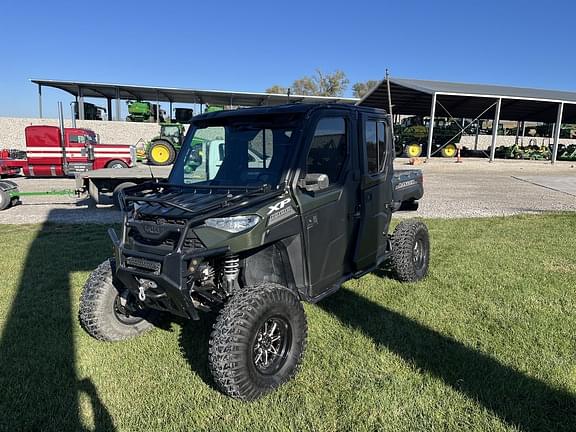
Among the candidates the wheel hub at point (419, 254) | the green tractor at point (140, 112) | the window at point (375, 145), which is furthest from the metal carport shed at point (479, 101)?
the window at point (375, 145)

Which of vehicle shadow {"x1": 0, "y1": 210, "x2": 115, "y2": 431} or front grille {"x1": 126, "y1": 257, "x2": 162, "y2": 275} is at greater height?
front grille {"x1": 126, "y1": 257, "x2": 162, "y2": 275}

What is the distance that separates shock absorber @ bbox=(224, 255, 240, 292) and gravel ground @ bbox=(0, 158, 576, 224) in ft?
22.8

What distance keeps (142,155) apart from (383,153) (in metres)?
21.7

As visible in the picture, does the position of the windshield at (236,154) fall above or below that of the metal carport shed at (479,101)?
below

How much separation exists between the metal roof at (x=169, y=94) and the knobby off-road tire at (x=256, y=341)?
101 ft

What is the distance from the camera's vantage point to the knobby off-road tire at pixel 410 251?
5.08 meters

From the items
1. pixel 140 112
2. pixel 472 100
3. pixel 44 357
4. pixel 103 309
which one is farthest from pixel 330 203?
pixel 140 112

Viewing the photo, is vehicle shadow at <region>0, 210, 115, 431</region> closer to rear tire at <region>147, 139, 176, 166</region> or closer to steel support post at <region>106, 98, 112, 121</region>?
rear tire at <region>147, 139, 176, 166</region>

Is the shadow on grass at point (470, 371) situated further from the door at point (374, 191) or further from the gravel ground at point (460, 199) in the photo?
the gravel ground at point (460, 199)

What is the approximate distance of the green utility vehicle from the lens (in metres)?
2.88

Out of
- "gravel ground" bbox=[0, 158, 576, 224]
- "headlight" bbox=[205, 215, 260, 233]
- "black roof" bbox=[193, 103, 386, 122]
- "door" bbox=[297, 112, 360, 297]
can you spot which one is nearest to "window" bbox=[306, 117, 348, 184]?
"door" bbox=[297, 112, 360, 297]

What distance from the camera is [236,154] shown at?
3.73 metres

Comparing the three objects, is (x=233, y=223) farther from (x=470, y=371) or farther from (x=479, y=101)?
(x=479, y=101)

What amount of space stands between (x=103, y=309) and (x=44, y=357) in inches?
A: 24.0
